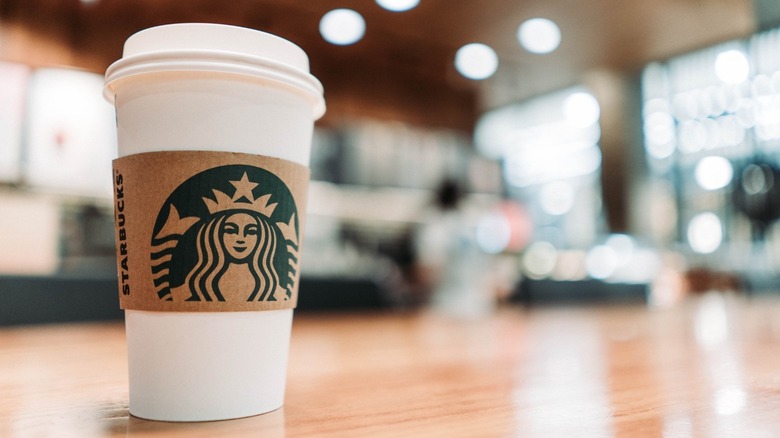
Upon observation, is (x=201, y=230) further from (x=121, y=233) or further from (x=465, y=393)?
(x=465, y=393)

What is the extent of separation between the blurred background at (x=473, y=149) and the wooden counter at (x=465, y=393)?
6.90 ft

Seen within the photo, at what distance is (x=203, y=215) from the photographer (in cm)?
66

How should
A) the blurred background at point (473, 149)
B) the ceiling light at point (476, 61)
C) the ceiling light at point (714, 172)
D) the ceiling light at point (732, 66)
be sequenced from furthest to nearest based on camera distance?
the ceiling light at point (714, 172) → the ceiling light at point (732, 66) → the ceiling light at point (476, 61) → the blurred background at point (473, 149)

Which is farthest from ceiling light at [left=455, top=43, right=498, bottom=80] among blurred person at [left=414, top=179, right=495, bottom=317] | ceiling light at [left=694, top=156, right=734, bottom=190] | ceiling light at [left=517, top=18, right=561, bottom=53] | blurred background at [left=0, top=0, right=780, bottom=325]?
ceiling light at [left=694, top=156, right=734, bottom=190]

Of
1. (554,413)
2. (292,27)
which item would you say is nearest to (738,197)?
(292,27)

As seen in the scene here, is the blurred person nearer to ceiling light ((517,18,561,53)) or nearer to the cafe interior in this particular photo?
the cafe interior

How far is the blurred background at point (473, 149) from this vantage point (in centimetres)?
439

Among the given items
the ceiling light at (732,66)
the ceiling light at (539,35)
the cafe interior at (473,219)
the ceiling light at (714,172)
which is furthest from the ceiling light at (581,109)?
the ceiling light at (714,172)

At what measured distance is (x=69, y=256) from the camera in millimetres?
4582

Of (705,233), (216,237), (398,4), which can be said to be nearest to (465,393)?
(216,237)

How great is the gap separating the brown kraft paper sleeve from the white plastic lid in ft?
0.32

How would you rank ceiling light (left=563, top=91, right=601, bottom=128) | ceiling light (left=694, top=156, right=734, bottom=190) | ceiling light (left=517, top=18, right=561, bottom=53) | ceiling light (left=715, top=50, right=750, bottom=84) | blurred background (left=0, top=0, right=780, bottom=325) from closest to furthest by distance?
blurred background (left=0, top=0, right=780, bottom=325) < ceiling light (left=517, top=18, right=561, bottom=53) < ceiling light (left=715, top=50, right=750, bottom=84) < ceiling light (left=563, top=91, right=601, bottom=128) < ceiling light (left=694, top=156, right=734, bottom=190)

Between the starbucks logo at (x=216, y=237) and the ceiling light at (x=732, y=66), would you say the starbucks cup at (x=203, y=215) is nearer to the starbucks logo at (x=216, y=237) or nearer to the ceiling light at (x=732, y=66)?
the starbucks logo at (x=216, y=237)

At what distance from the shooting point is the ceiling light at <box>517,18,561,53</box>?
16.6 ft
